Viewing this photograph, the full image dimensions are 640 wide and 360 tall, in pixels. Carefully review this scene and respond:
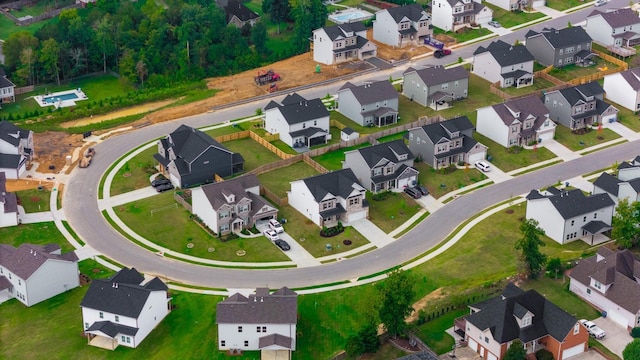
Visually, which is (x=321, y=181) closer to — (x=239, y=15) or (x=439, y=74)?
(x=439, y=74)

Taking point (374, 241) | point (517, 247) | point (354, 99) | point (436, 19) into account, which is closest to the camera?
point (517, 247)

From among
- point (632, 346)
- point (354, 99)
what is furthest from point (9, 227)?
point (632, 346)

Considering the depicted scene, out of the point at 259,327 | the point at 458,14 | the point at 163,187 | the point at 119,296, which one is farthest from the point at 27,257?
the point at 458,14

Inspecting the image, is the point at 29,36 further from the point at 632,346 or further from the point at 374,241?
the point at 632,346

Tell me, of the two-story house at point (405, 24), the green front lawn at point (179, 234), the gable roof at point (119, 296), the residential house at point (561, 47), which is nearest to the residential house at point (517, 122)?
the residential house at point (561, 47)

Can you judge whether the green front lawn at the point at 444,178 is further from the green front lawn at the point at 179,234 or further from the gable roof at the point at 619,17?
the gable roof at the point at 619,17
